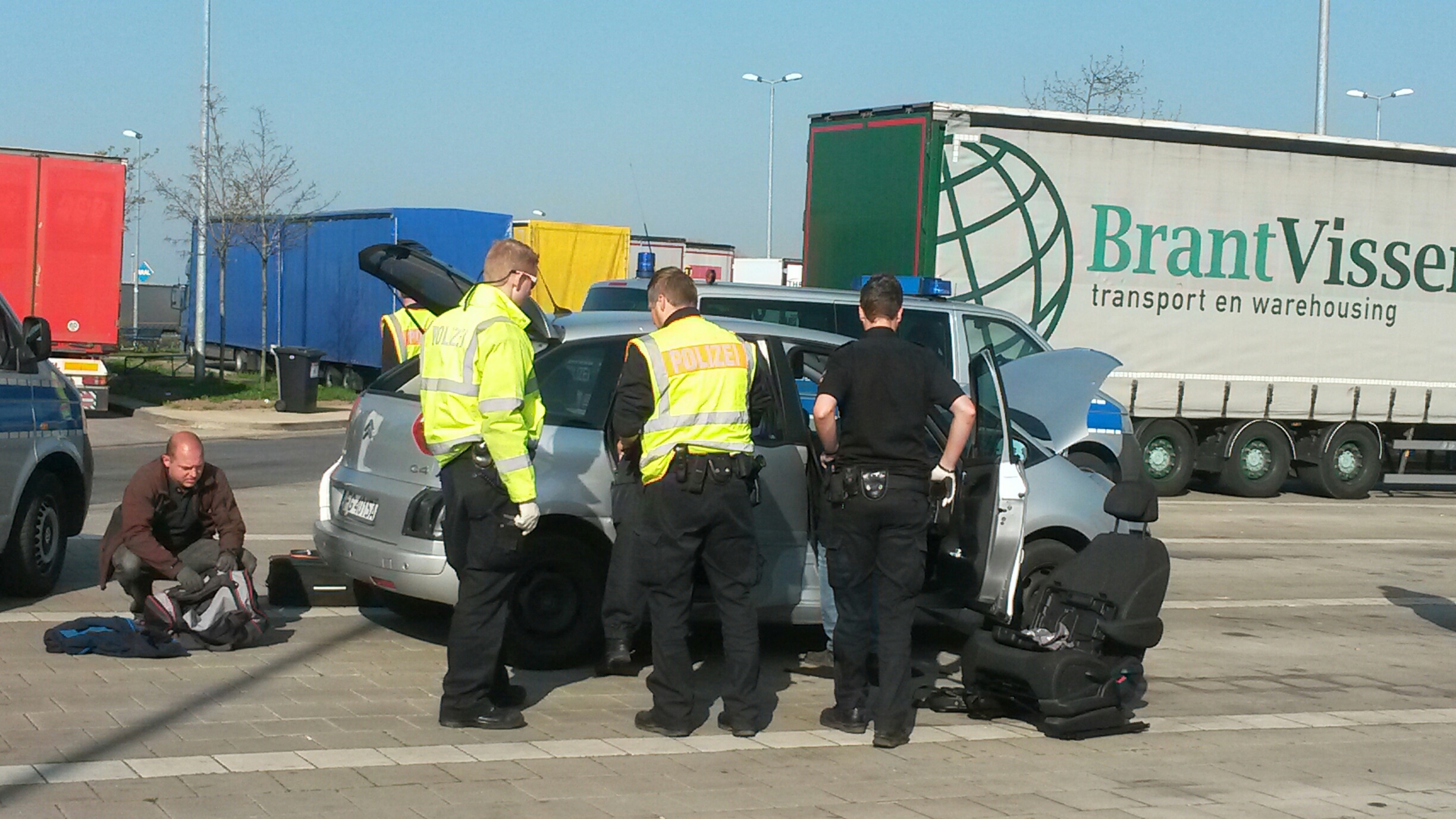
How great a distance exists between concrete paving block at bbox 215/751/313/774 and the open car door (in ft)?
10.4

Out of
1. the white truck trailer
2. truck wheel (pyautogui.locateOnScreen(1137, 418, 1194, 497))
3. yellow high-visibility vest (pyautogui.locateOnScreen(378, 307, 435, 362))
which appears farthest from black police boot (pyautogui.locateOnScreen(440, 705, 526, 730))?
truck wheel (pyautogui.locateOnScreen(1137, 418, 1194, 497))

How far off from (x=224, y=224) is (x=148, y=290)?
35.2 metres

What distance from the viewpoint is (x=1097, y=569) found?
7328mm

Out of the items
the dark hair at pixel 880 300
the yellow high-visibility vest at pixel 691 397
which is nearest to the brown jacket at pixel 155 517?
the yellow high-visibility vest at pixel 691 397

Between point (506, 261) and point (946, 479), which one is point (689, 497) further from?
point (506, 261)

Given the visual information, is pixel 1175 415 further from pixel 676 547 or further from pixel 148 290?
pixel 148 290

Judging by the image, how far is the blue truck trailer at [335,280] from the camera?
28312 millimetres

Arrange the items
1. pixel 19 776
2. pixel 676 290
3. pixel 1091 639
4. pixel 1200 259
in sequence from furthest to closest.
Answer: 1. pixel 1200 259
2. pixel 1091 639
3. pixel 676 290
4. pixel 19 776

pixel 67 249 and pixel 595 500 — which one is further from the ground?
pixel 67 249

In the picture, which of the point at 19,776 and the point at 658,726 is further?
the point at 658,726

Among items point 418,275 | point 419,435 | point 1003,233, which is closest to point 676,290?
point 419,435

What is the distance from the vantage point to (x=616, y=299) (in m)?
12.2

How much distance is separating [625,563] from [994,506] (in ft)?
5.61

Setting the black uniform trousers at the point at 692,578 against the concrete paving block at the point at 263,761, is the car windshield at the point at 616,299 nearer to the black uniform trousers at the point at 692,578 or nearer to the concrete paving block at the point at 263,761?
the black uniform trousers at the point at 692,578
